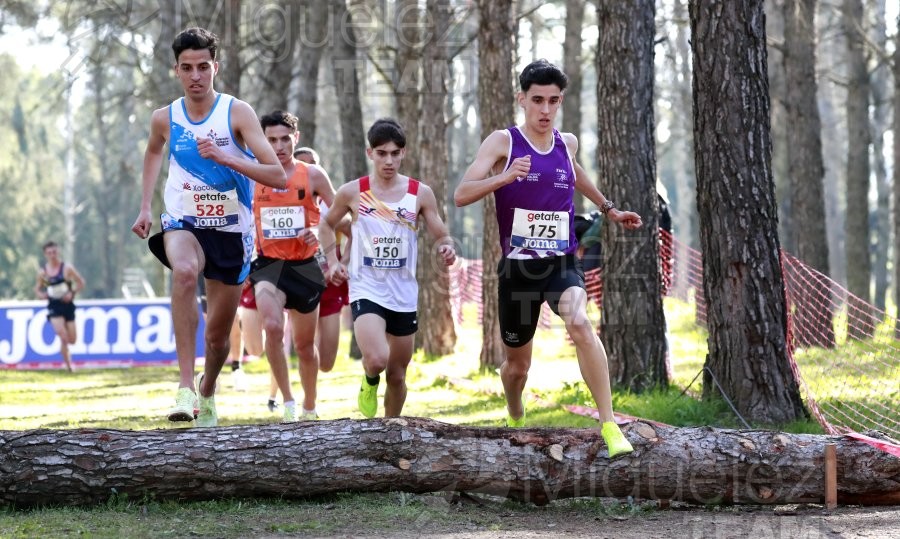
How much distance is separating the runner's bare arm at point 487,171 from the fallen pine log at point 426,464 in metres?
1.30

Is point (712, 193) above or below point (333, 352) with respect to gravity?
above

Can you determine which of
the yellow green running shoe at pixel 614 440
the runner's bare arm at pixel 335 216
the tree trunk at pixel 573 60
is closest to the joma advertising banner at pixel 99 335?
the tree trunk at pixel 573 60

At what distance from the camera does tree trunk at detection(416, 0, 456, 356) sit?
55.6 feet

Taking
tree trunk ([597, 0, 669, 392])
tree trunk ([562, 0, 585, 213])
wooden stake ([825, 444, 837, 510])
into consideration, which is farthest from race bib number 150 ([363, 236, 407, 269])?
tree trunk ([562, 0, 585, 213])

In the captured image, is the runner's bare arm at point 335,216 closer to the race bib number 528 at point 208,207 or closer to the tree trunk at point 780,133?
the race bib number 528 at point 208,207

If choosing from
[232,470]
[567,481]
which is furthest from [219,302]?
[567,481]

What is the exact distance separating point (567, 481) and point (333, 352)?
3554mm

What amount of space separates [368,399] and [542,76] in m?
2.54

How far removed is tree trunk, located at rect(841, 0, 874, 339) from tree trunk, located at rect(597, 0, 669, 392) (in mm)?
9928

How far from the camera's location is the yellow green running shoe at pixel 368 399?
26.5 ft

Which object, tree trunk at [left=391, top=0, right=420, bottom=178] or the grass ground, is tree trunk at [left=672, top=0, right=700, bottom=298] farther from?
tree trunk at [left=391, top=0, right=420, bottom=178]

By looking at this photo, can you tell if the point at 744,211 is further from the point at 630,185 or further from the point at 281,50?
the point at 281,50

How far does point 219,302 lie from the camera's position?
7707mm

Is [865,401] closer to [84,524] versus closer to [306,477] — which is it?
[306,477]
